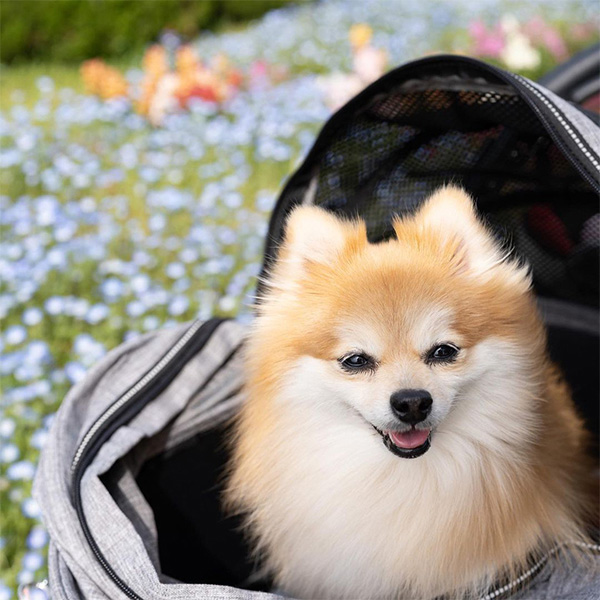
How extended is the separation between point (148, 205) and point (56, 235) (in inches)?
23.0

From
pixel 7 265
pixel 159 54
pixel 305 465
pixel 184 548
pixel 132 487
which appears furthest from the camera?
pixel 159 54

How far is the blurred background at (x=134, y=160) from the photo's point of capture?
8.71 ft

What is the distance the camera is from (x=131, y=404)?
6.27ft

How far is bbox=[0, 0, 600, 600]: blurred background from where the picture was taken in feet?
8.71

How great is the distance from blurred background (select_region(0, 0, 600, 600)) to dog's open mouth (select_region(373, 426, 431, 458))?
2.45 ft

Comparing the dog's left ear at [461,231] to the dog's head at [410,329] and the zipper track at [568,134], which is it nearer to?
the dog's head at [410,329]

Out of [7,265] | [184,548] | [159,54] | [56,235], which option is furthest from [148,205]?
[184,548]

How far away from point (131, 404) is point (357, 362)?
0.75 meters

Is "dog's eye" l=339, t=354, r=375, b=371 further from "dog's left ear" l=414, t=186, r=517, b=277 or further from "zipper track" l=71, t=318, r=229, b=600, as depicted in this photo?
"zipper track" l=71, t=318, r=229, b=600

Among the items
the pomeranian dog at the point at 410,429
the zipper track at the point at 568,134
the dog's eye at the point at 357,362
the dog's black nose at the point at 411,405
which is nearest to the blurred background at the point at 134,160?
the pomeranian dog at the point at 410,429

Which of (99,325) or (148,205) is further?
(148,205)

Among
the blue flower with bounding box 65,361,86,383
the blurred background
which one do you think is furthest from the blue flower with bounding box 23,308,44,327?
the blue flower with bounding box 65,361,86,383

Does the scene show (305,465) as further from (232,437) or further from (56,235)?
(56,235)

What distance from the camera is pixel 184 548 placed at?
206cm
